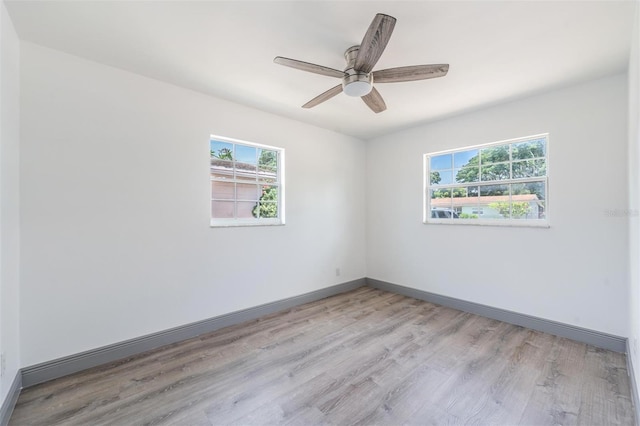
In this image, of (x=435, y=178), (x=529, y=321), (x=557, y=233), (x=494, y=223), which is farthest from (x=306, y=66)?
(x=529, y=321)

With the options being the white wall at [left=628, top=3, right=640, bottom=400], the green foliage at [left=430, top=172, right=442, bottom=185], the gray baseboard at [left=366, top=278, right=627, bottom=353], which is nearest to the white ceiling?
the white wall at [left=628, top=3, right=640, bottom=400]

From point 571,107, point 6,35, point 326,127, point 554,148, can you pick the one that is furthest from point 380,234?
point 6,35

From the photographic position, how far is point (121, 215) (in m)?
2.40

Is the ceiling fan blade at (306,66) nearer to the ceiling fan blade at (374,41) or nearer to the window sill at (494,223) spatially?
the ceiling fan blade at (374,41)

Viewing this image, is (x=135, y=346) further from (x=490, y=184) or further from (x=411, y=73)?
(x=490, y=184)

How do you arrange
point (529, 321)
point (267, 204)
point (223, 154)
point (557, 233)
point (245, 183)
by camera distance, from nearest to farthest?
point (557, 233), point (529, 321), point (223, 154), point (245, 183), point (267, 204)

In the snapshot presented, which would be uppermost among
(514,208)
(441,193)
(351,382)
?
(441,193)

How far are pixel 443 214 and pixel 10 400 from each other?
4511mm

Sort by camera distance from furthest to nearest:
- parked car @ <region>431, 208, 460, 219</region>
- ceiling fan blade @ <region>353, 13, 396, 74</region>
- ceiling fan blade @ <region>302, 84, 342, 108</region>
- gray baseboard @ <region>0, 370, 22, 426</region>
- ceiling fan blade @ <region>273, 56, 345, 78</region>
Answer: parked car @ <region>431, 208, 460, 219</region> → ceiling fan blade @ <region>302, 84, 342, 108</region> → ceiling fan blade @ <region>273, 56, 345, 78</region> → gray baseboard @ <region>0, 370, 22, 426</region> → ceiling fan blade @ <region>353, 13, 396, 74</region>

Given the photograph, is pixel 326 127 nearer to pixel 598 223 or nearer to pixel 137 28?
pixel 137 28

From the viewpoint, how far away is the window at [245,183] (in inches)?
122

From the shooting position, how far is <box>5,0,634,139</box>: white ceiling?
67.2 inches

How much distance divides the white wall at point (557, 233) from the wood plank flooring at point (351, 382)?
427 mm

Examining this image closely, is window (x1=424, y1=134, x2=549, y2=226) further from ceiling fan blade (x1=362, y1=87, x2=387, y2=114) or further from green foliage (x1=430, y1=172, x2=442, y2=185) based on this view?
ceiling fan blade (x1=362, y1=87, x2=387, y2=114)
